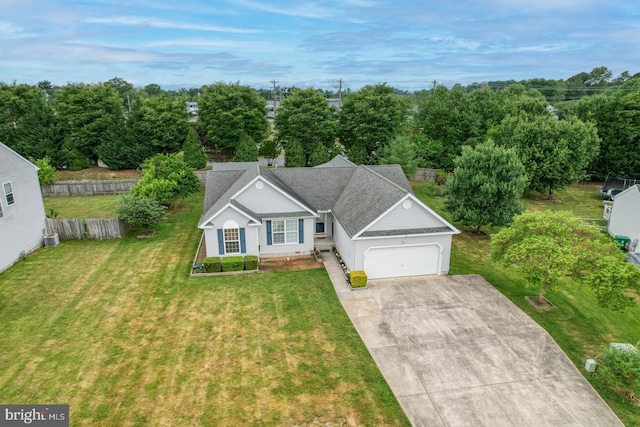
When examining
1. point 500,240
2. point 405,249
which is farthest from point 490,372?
point 405,249

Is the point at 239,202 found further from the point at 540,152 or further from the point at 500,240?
the point at 540,152

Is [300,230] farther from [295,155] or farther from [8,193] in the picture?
[295,155]

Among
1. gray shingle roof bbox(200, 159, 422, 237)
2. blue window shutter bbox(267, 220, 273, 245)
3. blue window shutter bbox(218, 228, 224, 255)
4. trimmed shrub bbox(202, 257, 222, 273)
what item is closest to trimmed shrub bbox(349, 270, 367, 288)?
gray shingle roof bbox(200, 159, 422, 237)

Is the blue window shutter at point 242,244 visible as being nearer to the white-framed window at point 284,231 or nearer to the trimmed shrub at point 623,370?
the white-framed window at point 284,231

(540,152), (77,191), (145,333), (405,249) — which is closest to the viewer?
(145,333)

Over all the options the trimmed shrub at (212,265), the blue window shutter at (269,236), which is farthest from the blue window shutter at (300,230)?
the trimmed shrub at (212,265)

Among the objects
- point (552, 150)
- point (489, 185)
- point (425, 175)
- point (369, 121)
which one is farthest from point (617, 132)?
point (489, 185)
